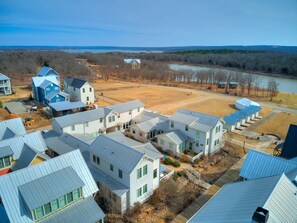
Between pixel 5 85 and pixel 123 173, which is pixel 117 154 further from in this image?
pixel 5 85

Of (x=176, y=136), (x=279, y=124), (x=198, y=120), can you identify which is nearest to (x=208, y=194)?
(x=176, y=136)

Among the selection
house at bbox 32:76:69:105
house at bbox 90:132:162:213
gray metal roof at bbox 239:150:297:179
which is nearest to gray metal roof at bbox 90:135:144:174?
house at bbox 90:132:162:213

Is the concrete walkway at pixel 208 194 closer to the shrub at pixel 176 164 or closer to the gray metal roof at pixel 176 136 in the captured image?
the shrub at pixel 176 164

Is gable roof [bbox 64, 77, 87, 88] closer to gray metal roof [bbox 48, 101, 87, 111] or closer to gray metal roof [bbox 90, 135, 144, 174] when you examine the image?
gray metal roof [bbox 48, 101, 87, 111]

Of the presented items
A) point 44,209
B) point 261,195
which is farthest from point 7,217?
point 261,195

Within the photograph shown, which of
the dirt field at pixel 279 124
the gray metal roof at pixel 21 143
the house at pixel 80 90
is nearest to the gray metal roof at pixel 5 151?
the gray metal roof at pixel 21 143

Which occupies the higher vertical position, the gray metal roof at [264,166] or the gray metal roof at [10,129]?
the gray metal roof at [10,129]
